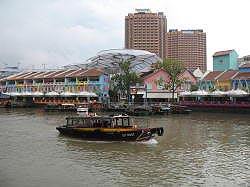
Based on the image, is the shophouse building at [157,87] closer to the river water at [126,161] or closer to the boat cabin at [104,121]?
the river water at [126,161]

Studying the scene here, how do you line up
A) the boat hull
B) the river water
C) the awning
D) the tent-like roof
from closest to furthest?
the river water
the boat hull
the awning
the tent-like roof

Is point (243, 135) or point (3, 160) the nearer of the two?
point (3, 160)

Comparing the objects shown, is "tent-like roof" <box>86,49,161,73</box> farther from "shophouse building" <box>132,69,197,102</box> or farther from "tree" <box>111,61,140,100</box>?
"shophouse building" <box>132,69,197,102</box>

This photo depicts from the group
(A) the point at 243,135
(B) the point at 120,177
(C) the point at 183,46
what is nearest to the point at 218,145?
(A) the point at 243,135

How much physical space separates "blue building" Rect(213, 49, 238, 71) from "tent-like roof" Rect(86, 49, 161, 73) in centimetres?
1351

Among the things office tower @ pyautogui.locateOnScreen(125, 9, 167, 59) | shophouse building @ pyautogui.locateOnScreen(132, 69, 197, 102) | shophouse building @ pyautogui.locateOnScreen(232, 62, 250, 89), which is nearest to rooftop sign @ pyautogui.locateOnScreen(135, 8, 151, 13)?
office tower @ pyautogui.locateOnScreen(125, 9, 167, 59)

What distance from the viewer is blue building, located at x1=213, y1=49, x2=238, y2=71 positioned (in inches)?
2548

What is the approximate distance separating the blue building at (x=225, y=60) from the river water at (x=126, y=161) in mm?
43051

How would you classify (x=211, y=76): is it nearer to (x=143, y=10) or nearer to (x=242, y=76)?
(x=242, y=76)

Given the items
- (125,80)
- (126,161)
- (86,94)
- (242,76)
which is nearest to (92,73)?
(86,94)

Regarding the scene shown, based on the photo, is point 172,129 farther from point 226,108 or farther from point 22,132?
point 226,108

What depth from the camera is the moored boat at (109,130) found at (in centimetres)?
1989

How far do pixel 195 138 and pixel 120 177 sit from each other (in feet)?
34.7

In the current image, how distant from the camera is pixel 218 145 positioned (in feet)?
65.5
